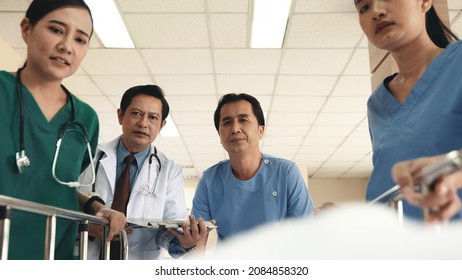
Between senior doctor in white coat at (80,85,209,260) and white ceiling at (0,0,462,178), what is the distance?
4.31 feet

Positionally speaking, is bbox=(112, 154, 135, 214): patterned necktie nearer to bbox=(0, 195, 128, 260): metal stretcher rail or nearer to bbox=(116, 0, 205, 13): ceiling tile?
bbox=(0, 195, 128, 260): metal stretcher rail

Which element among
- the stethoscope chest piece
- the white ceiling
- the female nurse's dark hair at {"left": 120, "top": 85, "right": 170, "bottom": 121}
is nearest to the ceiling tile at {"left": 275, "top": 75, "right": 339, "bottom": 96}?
the white ceiling

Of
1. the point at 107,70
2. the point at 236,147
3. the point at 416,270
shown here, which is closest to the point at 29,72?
the point at 236,147

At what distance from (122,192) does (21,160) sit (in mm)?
598

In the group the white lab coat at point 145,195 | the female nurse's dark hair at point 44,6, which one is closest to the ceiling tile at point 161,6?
the white lab coat at point 145,195

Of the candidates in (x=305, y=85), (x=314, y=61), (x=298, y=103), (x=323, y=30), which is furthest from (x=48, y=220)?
(x=298, y=103)

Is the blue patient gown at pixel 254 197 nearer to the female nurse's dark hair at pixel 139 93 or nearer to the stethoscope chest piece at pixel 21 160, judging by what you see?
the female nurse's dark hair at pixel 139 93

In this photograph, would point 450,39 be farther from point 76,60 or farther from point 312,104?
point 312,104

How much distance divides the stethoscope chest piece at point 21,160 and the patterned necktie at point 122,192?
57 centimetres

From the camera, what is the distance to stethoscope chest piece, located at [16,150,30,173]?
2.82 ft

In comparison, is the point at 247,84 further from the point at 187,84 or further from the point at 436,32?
the point at 436,32

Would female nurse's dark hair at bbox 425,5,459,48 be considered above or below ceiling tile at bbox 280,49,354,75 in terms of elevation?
below

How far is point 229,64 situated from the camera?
3527 millimetres

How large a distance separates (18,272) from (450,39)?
3.15 feet
